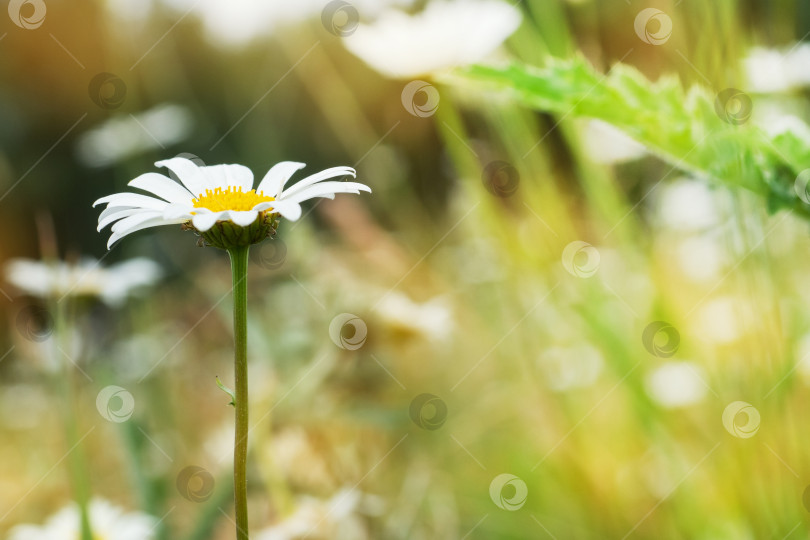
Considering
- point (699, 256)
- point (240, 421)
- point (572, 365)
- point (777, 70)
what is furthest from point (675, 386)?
point (240, 421)

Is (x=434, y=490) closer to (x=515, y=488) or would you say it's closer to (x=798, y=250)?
(x=515, y=488)

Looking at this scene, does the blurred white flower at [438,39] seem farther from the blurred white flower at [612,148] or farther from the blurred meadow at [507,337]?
the blurred white flower at [612,148]

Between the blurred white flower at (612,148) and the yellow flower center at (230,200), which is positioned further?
the blurred white flower at (612,148)

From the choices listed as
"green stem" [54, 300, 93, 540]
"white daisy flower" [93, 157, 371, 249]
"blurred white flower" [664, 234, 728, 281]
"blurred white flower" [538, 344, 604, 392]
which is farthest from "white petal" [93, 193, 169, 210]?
"blurred white flower" [664, 234, 728, 281]

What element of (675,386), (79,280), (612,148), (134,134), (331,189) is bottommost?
(675,386)

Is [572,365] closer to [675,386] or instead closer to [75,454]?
[675,386]

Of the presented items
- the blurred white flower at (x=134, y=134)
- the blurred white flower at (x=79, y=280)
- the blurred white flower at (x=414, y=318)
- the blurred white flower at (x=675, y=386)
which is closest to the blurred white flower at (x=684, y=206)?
the blurred white flower at (x=675, y=386)
